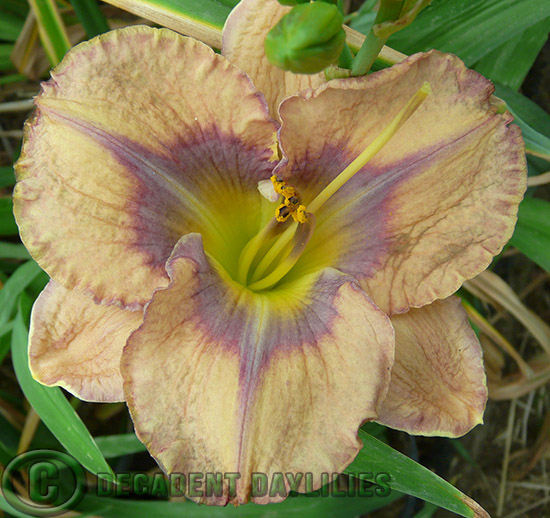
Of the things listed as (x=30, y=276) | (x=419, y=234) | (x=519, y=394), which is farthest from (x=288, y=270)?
(x=519, y=394)

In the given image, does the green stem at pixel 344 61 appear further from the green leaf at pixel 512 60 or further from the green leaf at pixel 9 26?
the green leaf at pixel 9 26

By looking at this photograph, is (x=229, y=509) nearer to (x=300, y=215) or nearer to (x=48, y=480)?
(x=48, y=480)

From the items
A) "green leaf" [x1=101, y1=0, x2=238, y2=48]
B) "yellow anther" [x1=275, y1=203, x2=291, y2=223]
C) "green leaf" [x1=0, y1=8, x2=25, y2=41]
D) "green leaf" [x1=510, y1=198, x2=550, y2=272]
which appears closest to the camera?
"yellow anther" [x1=275, y1=203, x2=291, y2=223]

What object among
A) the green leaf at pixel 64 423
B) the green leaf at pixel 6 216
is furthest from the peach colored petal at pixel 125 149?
the green leaf at pixel 6 216

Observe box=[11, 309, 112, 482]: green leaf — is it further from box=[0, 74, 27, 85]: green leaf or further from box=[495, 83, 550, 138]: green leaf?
box=[495, 83, 550, 138]: green leaf

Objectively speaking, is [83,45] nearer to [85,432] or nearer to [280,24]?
[280,24]

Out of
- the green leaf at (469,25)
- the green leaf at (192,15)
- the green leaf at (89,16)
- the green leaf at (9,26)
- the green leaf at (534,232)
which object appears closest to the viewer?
the green leaf at (192,15)

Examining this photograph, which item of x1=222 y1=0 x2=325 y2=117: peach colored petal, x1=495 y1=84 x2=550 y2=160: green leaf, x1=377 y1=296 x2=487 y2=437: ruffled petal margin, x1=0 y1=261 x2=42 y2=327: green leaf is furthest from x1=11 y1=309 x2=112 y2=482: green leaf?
x1=495 y1=84 x2=550 y2=160: green leaf

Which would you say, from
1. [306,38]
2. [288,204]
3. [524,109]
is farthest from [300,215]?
[524,109]
